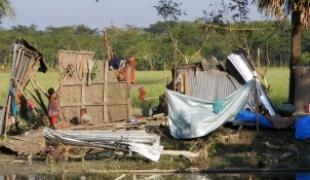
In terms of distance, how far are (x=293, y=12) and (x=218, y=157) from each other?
6439mm

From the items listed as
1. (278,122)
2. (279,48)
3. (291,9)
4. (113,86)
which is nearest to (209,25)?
(291,9)

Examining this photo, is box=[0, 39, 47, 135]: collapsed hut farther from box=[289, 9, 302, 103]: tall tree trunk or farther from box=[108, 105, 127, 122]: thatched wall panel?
box=[289, 9, 302, 103]: tall tree trunk

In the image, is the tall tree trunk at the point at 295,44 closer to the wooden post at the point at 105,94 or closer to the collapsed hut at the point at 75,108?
the collapsed hut at the point at 75,108

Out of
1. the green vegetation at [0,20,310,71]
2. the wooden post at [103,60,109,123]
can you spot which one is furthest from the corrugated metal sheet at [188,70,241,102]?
the green vegetation at [0,20,310,71]

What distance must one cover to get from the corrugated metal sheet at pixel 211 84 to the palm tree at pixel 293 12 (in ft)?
6.03

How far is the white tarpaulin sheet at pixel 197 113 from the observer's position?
56.6ft

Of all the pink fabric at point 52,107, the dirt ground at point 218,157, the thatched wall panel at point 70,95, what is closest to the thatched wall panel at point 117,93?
the thatched wall panel at point 70,95

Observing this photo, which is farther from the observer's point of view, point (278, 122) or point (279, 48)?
point (279, 48)

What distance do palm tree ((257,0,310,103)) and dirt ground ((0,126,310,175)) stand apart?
3728 millimetres

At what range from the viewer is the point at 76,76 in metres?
19.4

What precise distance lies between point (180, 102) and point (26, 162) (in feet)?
13.3

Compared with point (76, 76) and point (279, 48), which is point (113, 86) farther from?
point (279, 48)

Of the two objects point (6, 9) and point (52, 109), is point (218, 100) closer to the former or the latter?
point (52, 109)

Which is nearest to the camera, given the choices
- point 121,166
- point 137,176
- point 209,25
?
point 137,176
